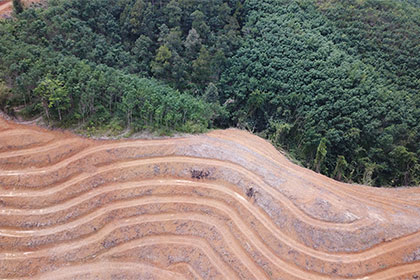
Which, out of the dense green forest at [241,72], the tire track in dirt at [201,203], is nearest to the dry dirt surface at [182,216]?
the tire track in dirt at [201,203]

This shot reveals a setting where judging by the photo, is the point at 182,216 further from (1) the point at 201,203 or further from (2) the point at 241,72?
(2) the point at 241,72

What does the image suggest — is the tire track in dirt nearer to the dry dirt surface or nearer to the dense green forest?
the dry dirt surface

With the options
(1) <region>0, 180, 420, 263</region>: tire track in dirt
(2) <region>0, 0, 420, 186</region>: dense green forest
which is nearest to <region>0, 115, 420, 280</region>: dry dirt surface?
(1) <region>0, 180, 420, 263</region>: tire track in dirt

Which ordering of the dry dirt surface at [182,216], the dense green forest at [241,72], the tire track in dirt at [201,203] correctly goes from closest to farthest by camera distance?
1. the dry dirt surface at [182,216]
2. the tire track in dirt at [201,203]
3. the dense green forest at [241,72]

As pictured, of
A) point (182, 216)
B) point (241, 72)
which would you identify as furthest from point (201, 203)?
point (241, 72)

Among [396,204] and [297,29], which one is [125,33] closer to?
[297,29]

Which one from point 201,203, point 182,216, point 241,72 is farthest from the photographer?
point 241,72

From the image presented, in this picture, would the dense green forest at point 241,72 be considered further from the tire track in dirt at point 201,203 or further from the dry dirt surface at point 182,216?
the tire track in dirt at point 201,203
